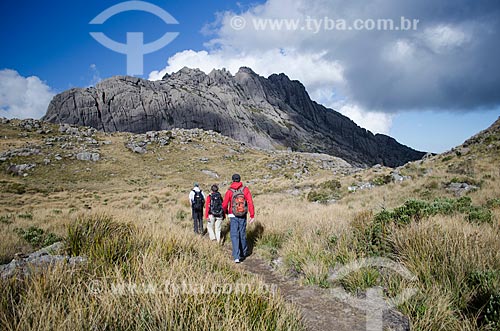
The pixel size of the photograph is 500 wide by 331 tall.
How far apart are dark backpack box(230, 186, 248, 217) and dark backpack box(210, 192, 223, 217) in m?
1.58

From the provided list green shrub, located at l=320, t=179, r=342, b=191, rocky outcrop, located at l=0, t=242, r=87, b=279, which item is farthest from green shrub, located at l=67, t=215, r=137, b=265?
green shrub, located at l=320, t=179, r=342, b=191

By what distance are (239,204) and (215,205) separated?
182 centimetres

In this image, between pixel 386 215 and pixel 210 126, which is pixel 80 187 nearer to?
pixel 386 215

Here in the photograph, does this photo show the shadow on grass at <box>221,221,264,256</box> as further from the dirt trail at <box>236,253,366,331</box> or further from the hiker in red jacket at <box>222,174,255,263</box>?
the dirt trail at <box>236,253,366,331</box>

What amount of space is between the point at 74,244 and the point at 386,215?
22.8 feet

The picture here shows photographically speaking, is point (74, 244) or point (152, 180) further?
point (152, 180)

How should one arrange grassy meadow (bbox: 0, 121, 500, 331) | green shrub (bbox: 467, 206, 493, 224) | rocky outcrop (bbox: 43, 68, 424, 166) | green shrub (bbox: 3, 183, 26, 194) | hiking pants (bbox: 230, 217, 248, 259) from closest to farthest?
grassy meadow (bbox: 0, 121, 500, 331), green shrub (bbox: 467, 206, 493, 224), hiking pants (bbox: 230, 217, 248, 259), green shrub (bbox: 3, 183, 26, 194), rocky outcrop (bbox: 43, 68, 424, 166)

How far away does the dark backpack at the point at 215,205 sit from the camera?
30.8 ft

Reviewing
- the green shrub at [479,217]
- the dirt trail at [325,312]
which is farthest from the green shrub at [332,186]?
the dirt trail at [325,312]

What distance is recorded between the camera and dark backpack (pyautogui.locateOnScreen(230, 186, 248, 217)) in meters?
7.84

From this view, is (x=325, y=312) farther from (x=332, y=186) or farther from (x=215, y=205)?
(x=332, y=186)

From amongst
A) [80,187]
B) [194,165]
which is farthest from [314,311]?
[194,165]

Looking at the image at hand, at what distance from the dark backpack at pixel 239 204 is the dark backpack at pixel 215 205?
1.58 metres

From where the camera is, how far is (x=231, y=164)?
6700 centimetres
